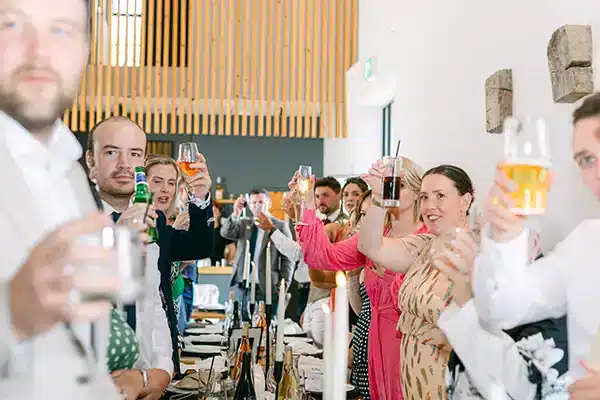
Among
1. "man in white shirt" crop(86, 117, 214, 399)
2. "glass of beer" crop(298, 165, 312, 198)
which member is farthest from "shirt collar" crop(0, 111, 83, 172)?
"glass of beer" crop(298, 165, 312, 198)

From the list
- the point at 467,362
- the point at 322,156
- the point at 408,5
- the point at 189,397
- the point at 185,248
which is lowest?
the point at 189,397

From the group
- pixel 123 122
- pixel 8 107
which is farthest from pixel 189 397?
pixel 8 107

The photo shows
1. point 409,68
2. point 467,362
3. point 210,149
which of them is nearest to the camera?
point 467,362

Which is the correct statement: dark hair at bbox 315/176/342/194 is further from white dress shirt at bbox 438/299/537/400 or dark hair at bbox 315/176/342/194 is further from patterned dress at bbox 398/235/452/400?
white dress shirt at bbox 438/299/537/400

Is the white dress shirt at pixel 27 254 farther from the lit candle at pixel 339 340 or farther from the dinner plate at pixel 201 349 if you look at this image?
the dinner plate at pixel 201 349

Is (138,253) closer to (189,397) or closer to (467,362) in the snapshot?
(467,362)

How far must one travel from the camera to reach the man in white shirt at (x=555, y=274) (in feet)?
4.39

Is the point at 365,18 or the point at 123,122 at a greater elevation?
the point at 365,18

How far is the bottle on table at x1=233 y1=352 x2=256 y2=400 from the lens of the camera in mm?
2240

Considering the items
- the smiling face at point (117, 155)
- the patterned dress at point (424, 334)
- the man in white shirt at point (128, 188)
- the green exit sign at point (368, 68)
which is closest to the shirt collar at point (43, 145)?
the man in white shirt at point (128, 188)

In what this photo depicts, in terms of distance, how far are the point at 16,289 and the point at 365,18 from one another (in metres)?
6.06

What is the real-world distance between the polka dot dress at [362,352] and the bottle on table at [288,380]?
0.85 m

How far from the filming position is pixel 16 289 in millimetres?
833

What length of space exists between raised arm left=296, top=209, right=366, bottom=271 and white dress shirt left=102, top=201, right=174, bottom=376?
126 cm
